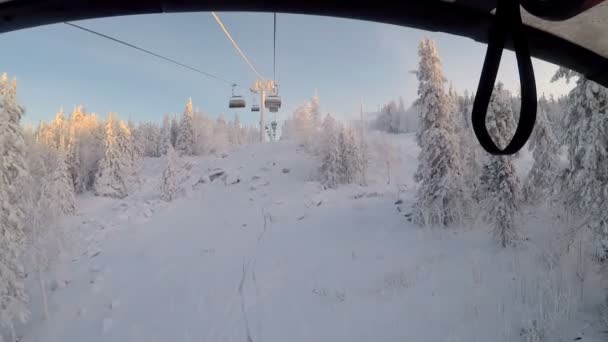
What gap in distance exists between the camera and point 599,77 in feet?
5.66

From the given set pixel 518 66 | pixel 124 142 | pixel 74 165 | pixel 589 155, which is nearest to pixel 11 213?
Result: pixel 518 66

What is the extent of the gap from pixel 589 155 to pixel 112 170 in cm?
6024

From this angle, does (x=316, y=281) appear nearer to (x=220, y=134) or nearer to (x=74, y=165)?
(x=74, y=165)

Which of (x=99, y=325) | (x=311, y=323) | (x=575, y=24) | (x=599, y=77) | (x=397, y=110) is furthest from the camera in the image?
(x=397, y=110)

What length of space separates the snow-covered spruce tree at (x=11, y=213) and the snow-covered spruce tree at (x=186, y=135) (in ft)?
190

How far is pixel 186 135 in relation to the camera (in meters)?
72.4

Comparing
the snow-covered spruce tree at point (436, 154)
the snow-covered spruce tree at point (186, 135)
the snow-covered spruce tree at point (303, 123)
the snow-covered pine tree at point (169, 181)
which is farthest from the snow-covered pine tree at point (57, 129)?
the snow-covered spruce tree at point (436, 154)

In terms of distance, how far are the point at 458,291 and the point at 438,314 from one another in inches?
A: 63.9

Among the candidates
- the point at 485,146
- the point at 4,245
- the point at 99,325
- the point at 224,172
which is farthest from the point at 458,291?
the point at 224,172

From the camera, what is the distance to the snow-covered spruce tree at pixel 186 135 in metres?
71.8

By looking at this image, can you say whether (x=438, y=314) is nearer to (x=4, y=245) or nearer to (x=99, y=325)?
(x=99, y=325)

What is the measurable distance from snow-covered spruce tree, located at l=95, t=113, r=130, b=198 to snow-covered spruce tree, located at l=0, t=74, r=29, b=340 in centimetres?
3892

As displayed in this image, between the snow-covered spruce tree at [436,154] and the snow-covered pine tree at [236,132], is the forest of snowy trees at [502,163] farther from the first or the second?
the snow-covered pine tree at [236,132]

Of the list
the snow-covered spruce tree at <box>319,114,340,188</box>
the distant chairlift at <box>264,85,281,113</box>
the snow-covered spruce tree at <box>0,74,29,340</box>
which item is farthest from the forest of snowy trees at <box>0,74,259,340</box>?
the snow-covered spruce tree at <box>319,114,340,188</box>
